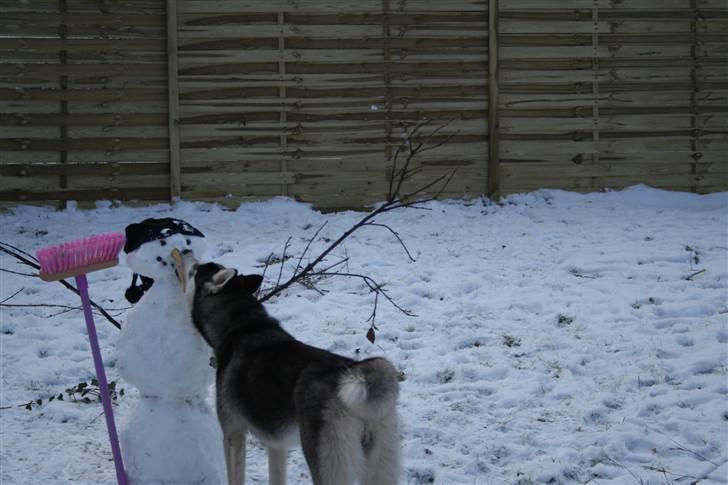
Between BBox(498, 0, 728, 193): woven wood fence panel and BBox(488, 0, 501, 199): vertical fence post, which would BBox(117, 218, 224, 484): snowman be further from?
BBox(498, 0, 728, 193): woven wood fence panel

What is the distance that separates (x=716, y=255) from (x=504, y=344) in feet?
9.36

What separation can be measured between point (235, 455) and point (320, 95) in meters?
6.87

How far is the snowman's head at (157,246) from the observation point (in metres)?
3.69

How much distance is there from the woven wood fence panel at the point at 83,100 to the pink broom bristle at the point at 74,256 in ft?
20.7

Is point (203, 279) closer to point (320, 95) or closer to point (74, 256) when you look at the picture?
point (74, 256)

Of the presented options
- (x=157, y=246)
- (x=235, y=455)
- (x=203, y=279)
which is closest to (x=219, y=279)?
(x=203, y=279)

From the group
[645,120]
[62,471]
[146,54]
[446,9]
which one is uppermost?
[446,9]

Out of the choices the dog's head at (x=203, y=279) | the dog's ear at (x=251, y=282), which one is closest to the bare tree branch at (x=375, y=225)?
the dog's ear at (x=251, y=282)

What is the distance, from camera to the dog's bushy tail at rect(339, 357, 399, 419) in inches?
→ 116

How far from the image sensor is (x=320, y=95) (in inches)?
388

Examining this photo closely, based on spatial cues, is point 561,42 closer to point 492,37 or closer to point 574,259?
point 492,37

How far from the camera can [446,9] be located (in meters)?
10.1

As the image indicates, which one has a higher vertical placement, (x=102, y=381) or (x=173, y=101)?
(x=173, y=101)

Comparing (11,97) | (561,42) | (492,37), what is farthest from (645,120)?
(11,97)
